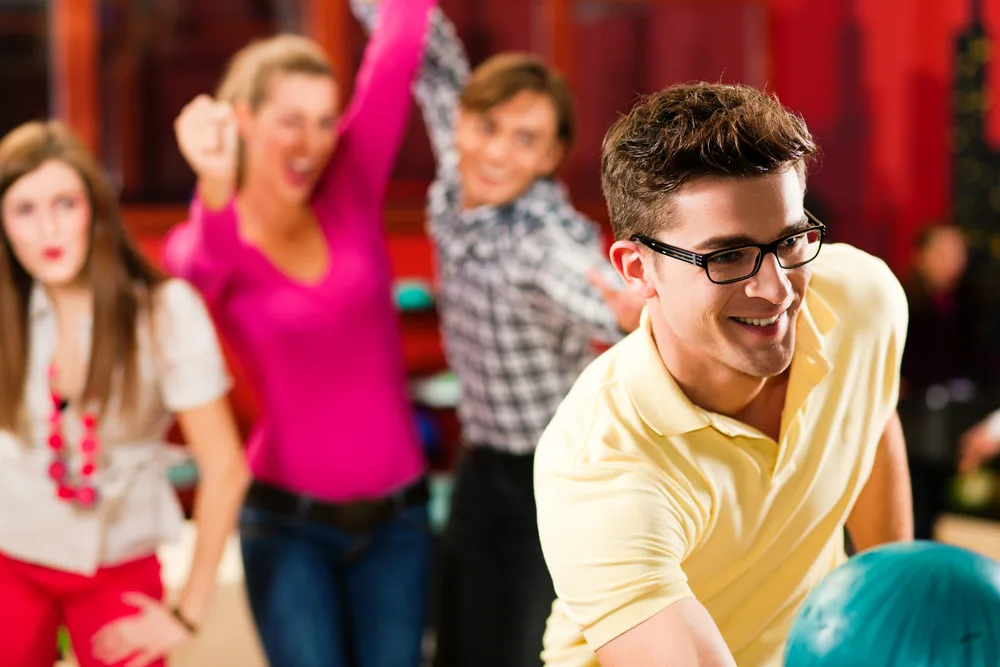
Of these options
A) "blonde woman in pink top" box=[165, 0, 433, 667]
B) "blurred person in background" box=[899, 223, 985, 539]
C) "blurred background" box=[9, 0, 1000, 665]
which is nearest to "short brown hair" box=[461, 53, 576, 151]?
"blonde woman in pink top" box=[165, 0, 433, 667]

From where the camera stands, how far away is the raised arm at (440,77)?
99.6 inches

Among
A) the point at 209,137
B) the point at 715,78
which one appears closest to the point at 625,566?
the point at 209,137

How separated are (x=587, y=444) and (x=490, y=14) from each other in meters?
4.92

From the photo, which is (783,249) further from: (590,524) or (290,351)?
(290,351)

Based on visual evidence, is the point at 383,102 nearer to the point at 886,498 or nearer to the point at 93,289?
the point at 93,289

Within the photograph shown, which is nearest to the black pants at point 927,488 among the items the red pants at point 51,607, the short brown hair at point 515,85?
the short brown hair at point 515,85

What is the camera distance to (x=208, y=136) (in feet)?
6.86

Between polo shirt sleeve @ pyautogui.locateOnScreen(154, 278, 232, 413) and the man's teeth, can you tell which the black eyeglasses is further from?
polo shirt sleeve @ pyautogui.locateOnScreen(154, 278, 232, 413)

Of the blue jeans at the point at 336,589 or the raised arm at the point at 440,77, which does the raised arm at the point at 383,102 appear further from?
the blue jeans at the point at 336,589

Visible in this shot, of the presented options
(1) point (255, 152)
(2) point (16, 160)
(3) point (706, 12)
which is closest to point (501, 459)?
(1) point (255, 152)

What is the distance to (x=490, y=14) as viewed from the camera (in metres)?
6.00

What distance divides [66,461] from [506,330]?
822 mm

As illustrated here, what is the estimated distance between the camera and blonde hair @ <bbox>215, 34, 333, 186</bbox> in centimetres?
223

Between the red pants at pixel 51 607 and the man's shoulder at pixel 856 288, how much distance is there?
1.13 metres
